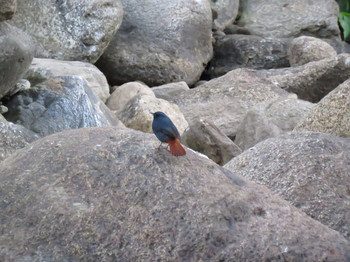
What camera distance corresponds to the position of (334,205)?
13.1 feet

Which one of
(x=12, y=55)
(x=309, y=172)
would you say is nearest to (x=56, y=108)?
(x=12, y=55)

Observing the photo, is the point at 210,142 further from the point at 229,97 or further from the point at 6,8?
the point at 229,97

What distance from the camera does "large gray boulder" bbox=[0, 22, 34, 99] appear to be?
573 centimetres

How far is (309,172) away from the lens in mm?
4176

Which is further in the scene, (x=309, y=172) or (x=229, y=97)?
(x=229, y=97)

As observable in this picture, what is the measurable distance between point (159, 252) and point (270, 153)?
1.53m

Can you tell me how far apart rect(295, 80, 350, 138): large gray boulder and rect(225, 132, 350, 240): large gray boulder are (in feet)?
2.87

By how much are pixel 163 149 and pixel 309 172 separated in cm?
107

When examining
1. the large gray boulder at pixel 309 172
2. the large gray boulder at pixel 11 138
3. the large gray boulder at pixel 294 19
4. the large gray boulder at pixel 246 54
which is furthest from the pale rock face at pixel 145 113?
the large gray boulder at pixel 294 19

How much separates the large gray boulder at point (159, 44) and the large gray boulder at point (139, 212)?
7.01m

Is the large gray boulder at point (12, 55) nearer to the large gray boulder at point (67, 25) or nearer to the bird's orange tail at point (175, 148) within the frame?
the bird's orange tail at point (175, 148)

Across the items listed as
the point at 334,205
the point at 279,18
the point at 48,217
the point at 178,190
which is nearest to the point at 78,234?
the point at 48,217

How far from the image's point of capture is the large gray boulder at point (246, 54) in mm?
11547

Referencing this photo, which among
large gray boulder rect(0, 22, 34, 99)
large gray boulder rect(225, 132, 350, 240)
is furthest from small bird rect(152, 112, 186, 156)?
large gray boulder rect(0, 22, 34, 99)
